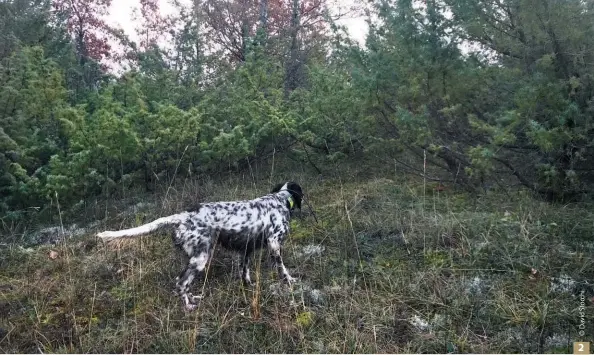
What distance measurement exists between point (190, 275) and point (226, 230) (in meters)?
0.56

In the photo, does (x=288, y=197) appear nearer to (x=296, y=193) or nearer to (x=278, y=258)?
(x=296, y=193)

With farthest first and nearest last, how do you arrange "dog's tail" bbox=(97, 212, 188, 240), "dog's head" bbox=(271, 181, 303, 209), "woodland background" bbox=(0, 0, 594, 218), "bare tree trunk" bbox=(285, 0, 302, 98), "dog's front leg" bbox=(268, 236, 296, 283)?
"bare tree trunk" bbox=(285, 0, 302, 98), "woodland background" bbox=(0, 0, 594, 218), "dog's head" bbox=(271, 181, 303, 209), "dog's front leg" bbox=(268, 236, 296, 283), "dog's tail" bbox=(97, 212, 188, 240)

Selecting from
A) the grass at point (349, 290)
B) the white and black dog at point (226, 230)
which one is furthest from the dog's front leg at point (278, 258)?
the grass at point (349, 290)

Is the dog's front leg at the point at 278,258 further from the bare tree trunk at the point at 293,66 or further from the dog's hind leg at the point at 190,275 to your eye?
the bare tree trunk at the point at 293,66

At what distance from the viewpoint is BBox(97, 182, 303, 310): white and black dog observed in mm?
4383

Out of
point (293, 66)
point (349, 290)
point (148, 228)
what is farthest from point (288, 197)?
point (293, 66)

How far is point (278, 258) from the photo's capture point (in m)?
4.80

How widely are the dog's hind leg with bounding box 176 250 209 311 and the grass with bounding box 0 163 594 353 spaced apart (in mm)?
98

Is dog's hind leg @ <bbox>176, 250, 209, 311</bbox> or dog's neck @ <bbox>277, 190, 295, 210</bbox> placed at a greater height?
dog's neck @ <bbox>277, 190, 295, 210</bbox>

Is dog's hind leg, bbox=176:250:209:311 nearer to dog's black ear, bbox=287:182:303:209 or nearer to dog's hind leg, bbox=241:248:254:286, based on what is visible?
dog's hind leg, bbox=241:248:254:286

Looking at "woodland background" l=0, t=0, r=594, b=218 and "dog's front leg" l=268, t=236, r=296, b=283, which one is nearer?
"dog's front leg" l=268, t=236, r=296, b=283

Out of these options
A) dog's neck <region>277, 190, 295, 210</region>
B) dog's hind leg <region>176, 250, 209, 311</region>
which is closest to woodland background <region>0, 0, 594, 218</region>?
dog's neck <region>277, 190, 295, 210</region>

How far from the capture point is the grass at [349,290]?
→ 12.1 ft

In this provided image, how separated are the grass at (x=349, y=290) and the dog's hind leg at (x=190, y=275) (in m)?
0.10
